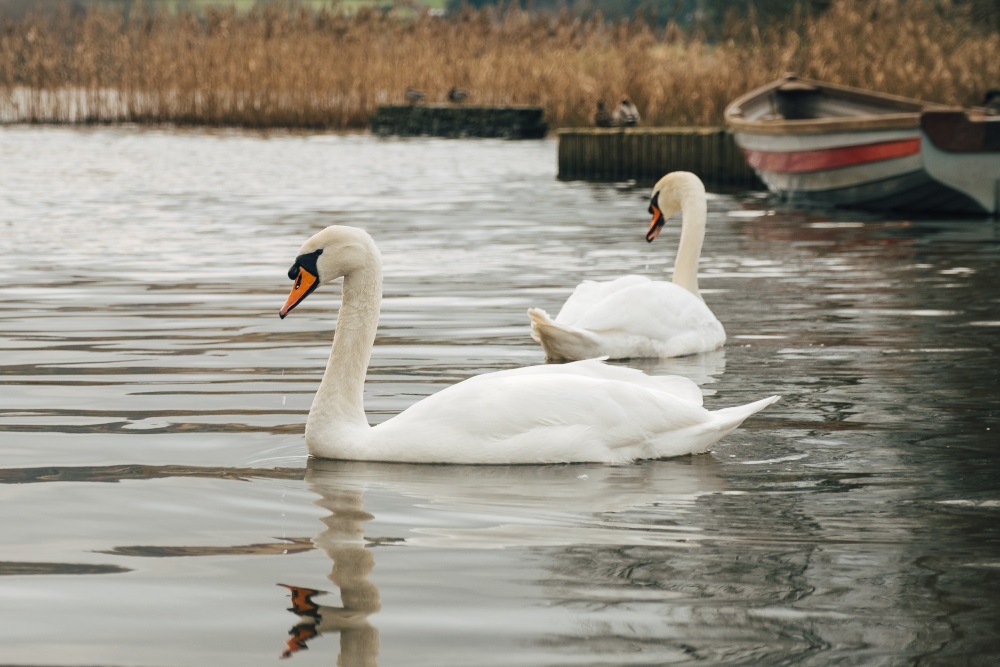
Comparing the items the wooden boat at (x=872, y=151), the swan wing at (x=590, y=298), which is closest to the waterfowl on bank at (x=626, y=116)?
the wooden boat at (x=872, y=151)

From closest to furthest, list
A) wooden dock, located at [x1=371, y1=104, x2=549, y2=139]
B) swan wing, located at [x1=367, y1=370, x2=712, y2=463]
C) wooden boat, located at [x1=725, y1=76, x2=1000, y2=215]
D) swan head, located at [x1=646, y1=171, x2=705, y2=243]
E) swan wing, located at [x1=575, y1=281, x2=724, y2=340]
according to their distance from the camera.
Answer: swan wing, located at [x1=367, y1=370, x2=712, y2=463], swan wing, located at [x1=575, y1=281, x2=724, y2=340], swan head, located at [x1=646, y1=171, x2=705, y2=243], wooden boat, located at [x1=725, y1=76, x2=1000, y2=215], wooden dock, located at [x1=371, y1=104, x2=549, y2=139]

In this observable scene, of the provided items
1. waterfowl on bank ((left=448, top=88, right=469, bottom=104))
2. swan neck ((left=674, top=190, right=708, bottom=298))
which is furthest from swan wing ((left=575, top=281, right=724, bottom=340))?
waterfowl on bank ((left=448, top=88, right=469, bottom=104))

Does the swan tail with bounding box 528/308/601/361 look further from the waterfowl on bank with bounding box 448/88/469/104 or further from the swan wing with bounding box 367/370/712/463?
the waterfowl on bank with bounding box 448/88/469/104

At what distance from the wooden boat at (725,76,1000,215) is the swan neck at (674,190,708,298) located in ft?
23.6

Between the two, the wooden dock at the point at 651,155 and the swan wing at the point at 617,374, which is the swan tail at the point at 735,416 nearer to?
the swan wing at the point at 617,374

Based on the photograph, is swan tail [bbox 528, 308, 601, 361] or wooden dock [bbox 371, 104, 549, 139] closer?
swan tail [bbox 528, 308, 601, 361]

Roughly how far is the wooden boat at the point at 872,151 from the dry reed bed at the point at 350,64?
210 inches

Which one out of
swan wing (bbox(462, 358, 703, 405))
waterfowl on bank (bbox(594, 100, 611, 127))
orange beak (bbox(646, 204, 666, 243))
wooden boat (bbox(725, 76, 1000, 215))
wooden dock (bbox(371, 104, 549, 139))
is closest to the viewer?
swan wing (bbox(462, 358, 703, 405))

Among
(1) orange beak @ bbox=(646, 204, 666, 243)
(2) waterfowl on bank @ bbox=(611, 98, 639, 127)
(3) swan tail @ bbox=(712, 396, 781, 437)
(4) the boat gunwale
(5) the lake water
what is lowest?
(5) the lake water

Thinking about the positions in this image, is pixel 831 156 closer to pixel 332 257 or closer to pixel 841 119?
pixel 841 119

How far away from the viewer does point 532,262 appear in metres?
13.0

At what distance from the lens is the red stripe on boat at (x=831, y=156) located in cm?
1703

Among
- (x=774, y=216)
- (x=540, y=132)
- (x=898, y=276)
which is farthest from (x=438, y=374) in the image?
(x=540, y=132)

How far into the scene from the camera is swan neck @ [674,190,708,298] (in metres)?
9.48
